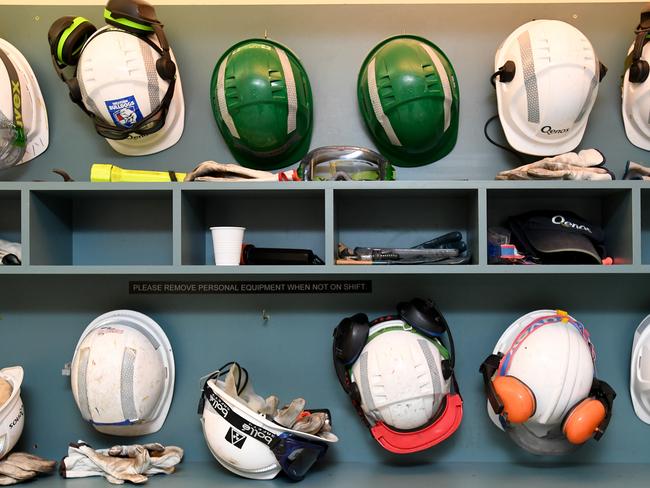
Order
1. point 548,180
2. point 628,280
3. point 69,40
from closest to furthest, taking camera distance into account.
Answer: point 548,180
point 69,40
point 628,280

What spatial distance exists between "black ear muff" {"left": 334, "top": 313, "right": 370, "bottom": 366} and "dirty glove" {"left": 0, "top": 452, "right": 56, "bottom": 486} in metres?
0.81

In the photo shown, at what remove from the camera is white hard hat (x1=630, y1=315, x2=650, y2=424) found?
142 cm

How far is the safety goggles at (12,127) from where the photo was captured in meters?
1.43

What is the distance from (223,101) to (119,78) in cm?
27

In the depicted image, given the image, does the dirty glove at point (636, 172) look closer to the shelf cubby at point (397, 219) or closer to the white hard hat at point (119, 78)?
the shelf cubby at point (397, 219)

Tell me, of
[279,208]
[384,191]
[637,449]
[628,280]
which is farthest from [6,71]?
[637,449]

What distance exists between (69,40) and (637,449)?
1888 mm

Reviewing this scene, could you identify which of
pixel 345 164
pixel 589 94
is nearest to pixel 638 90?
pixel 589 94

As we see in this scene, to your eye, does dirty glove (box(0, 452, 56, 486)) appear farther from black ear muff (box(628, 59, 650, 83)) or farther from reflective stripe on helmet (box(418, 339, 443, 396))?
black ear muff (box(628, 59, 650, 83))

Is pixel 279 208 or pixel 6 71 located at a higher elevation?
pixel 6 71

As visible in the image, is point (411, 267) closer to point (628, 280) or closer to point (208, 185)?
point (208, 185)

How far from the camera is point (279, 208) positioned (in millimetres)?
1534

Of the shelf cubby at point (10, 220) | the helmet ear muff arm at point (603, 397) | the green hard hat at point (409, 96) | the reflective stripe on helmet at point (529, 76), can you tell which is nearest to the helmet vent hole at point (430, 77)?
the green hard hat at point (409, 96)

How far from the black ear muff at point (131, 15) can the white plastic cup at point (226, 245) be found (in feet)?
1.89
